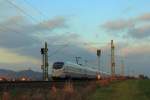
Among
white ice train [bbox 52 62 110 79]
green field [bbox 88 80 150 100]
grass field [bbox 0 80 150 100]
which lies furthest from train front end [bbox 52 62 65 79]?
grass field [bbox 0 80 150 100]

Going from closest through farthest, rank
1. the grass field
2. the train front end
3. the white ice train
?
the grass field < the train front end < the white ice train

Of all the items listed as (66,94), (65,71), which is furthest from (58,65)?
(66,94)

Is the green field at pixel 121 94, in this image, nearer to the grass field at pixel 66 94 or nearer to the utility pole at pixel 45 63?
the grass field at pixel 66 94

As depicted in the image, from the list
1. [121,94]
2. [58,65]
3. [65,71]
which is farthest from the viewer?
[58,65]

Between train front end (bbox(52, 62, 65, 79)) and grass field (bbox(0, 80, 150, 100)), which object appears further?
train front end (bbox(52, 62, 65, 79))

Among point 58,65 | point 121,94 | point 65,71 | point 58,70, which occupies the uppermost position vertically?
point 58,65

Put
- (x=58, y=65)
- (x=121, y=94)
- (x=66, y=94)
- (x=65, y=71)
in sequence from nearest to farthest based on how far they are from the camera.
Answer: (x=66, y=94) < (x=121, y=94) < (x=65, y=71) < (x=58, y=65)

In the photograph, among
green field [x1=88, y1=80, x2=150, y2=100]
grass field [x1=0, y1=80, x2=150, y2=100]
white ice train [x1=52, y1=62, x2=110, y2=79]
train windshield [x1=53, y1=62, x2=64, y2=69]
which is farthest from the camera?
train windshield [x1=53, y1=62, x2=64, y2=69]

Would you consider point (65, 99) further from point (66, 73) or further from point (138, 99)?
point (66, 73)

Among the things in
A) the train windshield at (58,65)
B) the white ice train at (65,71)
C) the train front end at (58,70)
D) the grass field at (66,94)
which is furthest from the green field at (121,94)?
the train windshield at (58,65)

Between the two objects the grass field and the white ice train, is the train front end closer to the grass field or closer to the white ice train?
the white ice train

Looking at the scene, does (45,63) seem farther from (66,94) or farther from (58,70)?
(66,94)

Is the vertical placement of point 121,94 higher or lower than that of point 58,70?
lower

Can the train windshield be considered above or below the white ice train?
above
